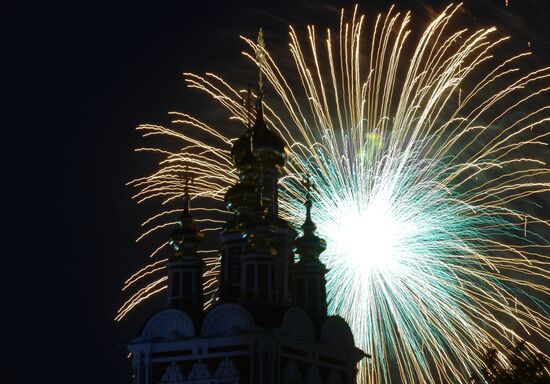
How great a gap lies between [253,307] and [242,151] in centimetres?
590

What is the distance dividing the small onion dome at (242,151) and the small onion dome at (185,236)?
2.12 metres

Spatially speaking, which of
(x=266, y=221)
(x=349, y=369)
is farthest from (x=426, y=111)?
(x=349, y=369)

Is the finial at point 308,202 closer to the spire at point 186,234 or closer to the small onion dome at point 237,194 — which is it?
the small onion dome at point 237,194

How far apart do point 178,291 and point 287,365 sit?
4225 mm

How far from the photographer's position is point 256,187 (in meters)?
43.0

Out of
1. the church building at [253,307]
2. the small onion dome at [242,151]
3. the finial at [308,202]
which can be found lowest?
the church building at [253,307]

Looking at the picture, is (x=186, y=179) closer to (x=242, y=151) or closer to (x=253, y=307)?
(x=242, y=151)

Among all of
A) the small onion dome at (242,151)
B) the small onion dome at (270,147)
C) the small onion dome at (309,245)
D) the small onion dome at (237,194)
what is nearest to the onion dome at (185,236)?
the small onion dome at (237,194)

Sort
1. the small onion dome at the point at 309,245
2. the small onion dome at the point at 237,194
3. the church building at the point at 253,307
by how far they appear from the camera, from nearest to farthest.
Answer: the church building at the point at 253,307 < the small onion dome at the point at 237,194 < the small onion dome at the point at 309,245

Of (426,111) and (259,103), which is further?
(259,103)

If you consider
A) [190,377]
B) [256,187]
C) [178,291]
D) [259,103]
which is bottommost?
[190,377]

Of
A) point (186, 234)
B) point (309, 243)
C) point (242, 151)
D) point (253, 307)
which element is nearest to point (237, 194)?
point (242, 151)

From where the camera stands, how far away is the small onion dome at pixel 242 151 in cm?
4359

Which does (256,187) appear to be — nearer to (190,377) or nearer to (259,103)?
(259,103)
